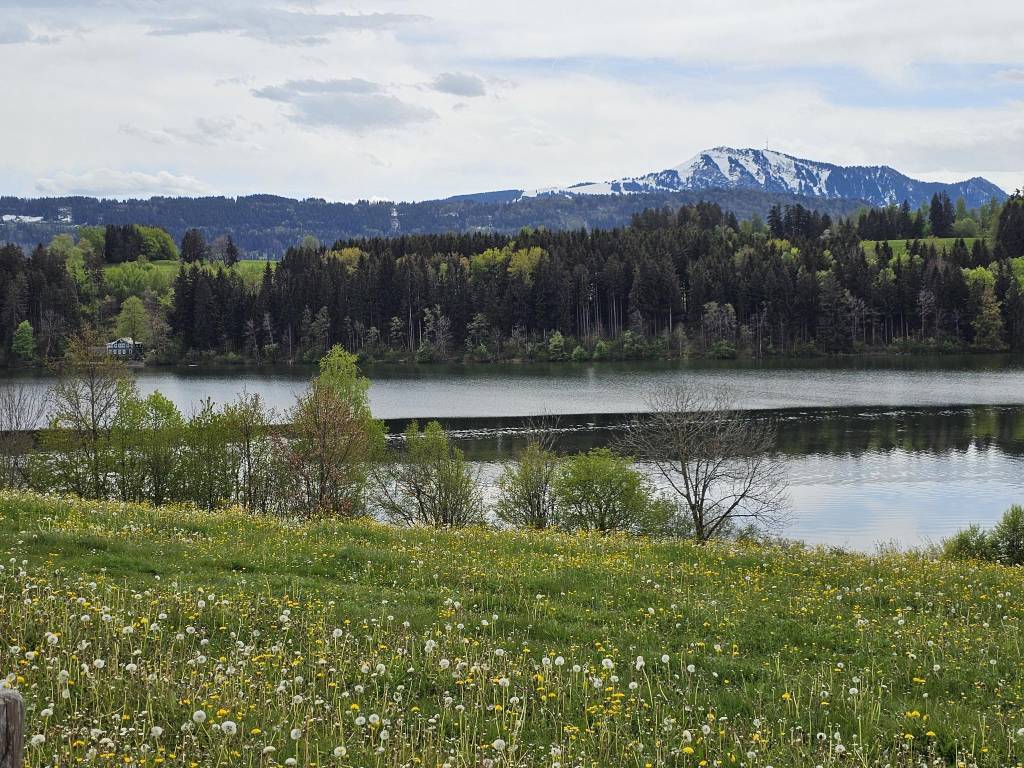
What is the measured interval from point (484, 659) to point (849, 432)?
70.8m

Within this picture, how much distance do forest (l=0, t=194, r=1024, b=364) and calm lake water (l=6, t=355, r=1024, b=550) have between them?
58.3 feet

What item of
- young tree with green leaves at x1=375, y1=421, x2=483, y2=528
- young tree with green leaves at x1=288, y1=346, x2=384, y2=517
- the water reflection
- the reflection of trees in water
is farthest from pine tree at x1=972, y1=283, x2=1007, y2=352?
young tree with green leaves at x1=288, y1=346, x2=384, y2=517

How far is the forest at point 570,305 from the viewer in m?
165

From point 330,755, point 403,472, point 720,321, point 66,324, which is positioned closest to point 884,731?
point 330,755

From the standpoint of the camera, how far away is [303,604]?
501 inches

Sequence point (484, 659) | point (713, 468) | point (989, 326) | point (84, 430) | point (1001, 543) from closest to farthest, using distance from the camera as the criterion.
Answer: point (484, 659) < point (1001, 543) < point (713, 468) < point (84, 430) < point (989, 326)

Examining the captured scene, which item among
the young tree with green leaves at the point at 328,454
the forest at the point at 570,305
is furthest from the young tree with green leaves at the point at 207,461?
the forest at the point at 570,305

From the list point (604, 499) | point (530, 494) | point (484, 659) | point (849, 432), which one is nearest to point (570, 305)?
point (849, 432)

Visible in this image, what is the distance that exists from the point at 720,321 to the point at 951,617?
159 meters

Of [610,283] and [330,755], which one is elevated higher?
[610,283]

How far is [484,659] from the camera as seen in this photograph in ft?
33.7

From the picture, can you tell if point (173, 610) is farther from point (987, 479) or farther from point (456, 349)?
point (456, 349)

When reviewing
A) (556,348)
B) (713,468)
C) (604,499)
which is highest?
(556,348)

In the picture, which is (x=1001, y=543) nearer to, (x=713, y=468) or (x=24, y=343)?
(x=713, y=468)
